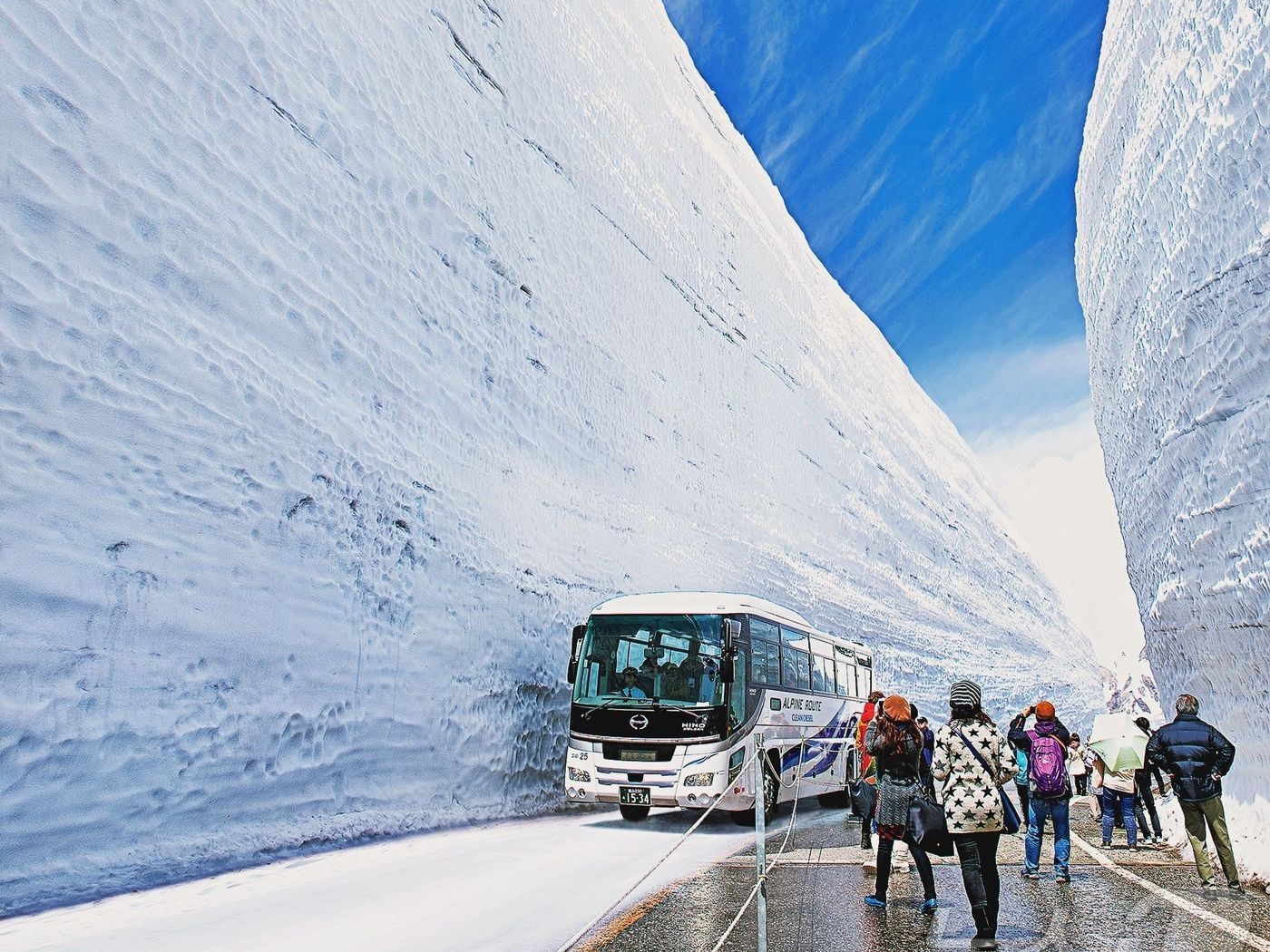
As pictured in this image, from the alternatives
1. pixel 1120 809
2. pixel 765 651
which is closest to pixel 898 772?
pixel 1120 809

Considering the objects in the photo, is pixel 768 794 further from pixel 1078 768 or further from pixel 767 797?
pixel 1078 768

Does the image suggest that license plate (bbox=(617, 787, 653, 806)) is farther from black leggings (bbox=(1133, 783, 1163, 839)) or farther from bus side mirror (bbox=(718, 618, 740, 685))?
black leggings (bbox=(1133, 783, 1163, 839))

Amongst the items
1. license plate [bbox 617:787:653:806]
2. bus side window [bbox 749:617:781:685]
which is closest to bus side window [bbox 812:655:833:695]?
bus side window [bbox 749:617:781:685]

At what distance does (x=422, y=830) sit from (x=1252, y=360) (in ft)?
27.9

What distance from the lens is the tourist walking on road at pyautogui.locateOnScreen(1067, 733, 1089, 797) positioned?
12.4m

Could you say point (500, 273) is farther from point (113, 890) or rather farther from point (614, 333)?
point (113, 890)

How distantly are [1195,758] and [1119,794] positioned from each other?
230cm

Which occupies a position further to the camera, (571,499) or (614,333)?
(614,333)

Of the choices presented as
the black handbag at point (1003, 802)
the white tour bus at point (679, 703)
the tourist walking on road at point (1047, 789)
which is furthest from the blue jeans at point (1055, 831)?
the white tour bus at point (679, 703)

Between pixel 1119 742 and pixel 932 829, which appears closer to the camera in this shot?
pixel 932 829

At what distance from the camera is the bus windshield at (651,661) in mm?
8984

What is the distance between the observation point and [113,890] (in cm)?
541

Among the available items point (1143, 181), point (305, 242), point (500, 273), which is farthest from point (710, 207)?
point (305, 242)

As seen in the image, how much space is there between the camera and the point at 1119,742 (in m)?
7.83
